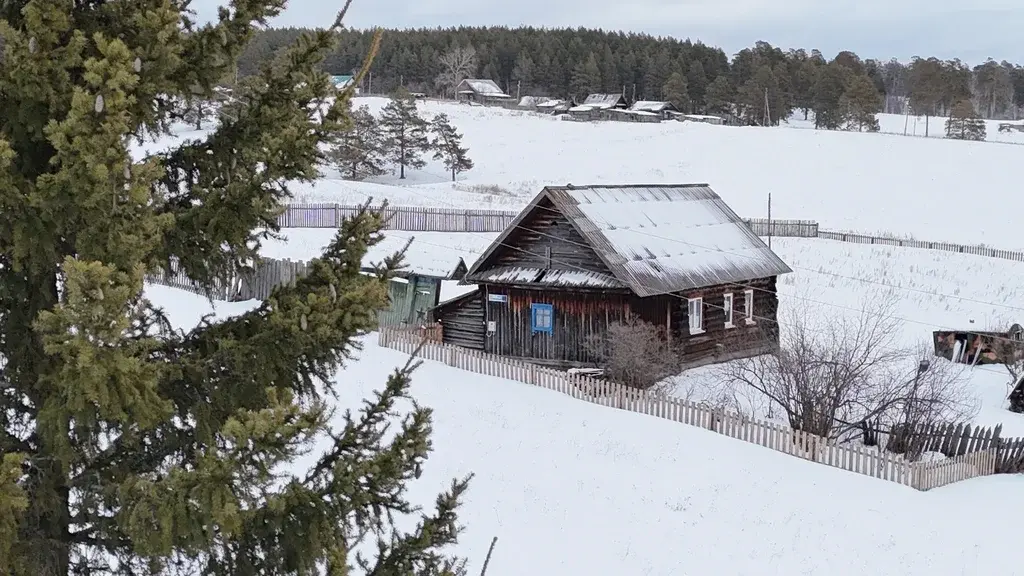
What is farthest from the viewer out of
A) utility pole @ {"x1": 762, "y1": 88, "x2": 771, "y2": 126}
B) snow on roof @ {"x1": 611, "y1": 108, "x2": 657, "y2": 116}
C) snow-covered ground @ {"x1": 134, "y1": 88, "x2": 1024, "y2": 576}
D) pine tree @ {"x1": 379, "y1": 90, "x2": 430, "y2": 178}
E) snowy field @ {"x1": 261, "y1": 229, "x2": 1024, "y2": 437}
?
snow on roof @ {"x1": 611, "y1": 108, "x2": 657, "y2": 116}

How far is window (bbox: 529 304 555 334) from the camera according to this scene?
25281mm

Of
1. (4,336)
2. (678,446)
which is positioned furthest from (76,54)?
(678,446)

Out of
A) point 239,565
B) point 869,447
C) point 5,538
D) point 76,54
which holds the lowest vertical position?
point 869,447

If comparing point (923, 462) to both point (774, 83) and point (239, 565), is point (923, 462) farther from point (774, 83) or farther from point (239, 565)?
point (774, 83)

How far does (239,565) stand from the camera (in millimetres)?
5383

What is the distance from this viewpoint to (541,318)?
25.5 meters

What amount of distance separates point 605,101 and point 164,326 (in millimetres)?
108734

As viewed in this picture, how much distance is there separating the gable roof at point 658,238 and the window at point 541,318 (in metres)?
1.78

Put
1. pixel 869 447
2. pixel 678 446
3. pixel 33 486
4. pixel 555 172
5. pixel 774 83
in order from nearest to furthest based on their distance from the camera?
pixel 33 486, pixel 678 446, pixel 869 447, pixel 555 172, pixel 774 83

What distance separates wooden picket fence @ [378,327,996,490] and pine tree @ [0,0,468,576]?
8.94 m

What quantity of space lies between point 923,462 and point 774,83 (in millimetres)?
100349

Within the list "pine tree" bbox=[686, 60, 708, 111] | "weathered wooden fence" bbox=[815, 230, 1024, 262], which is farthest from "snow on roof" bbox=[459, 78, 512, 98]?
"weathered wooden fence" bbox=[815, 230, 1024, 262]

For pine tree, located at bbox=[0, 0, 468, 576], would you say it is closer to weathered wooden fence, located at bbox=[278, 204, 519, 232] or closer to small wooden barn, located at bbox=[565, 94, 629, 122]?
weathered wooden fence, located at bbox=[278, 204, 519, 232]

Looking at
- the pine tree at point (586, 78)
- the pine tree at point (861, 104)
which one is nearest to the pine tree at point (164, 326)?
the pine tree at point (861, 104)
